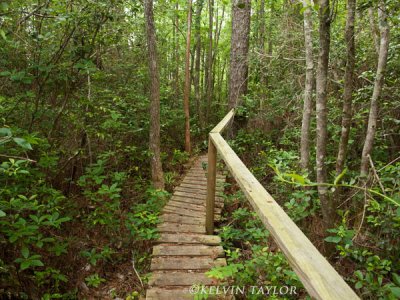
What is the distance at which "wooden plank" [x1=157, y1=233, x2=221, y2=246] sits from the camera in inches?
148

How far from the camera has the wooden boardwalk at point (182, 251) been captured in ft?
9.66

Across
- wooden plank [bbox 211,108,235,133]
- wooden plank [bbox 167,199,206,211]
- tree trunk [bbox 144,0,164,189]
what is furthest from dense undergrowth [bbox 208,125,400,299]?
tree trunk [bbox 144,0,164,189]

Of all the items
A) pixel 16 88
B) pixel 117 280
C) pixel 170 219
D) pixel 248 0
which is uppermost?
pixel 248 0

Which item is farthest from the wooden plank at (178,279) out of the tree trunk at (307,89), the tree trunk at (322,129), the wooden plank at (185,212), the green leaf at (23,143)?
the tree trunk at (307,89)

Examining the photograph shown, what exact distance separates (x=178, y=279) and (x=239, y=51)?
20.6ft

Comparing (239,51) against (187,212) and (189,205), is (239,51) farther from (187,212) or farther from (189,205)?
(187,212)

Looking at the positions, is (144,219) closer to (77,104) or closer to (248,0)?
(77,104)

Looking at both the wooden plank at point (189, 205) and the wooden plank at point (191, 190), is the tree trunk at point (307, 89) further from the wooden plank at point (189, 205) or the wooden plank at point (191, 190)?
the wooden plank at point (191, 190)

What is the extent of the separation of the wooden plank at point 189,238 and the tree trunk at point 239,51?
14.9ft

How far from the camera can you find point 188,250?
3580 mm

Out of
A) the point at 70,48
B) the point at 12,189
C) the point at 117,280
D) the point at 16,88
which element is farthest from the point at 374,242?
the point at 16,88

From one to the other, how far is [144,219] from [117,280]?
906 mm

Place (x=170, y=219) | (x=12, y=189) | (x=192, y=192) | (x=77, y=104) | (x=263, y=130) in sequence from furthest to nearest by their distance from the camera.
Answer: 1. (x=263, y=130)
2. (x=192, y=192)
3. (x=77, y=104)
4. (x=170, y=219)
5. (x=12, y=189)

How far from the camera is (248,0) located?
7.36 m
